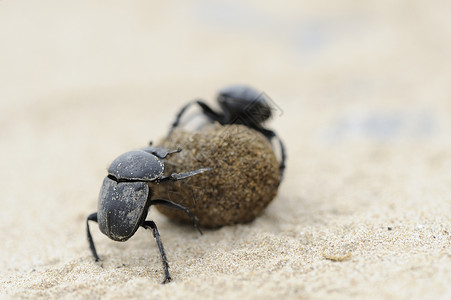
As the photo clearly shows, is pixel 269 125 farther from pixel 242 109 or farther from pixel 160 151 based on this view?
pixel 160 151

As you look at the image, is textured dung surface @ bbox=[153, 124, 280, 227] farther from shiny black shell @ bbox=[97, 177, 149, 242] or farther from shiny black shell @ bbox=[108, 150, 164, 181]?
shiny black shell @ bbox=[97, 177, 149, 242]

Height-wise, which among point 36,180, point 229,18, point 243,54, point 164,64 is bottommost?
point 36,180

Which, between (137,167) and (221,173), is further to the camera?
(221,173)

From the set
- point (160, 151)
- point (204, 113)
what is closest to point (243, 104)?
point (204, 113)

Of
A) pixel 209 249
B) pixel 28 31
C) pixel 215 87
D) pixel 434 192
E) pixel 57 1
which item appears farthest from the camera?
pixel 57 1

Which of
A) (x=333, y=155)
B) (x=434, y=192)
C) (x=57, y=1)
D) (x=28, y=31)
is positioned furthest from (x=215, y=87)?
(x=57, y=1)

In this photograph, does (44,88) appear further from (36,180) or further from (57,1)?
(57,1)

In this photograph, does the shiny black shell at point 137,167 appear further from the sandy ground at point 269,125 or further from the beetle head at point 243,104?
the beetle head at point 243,104
